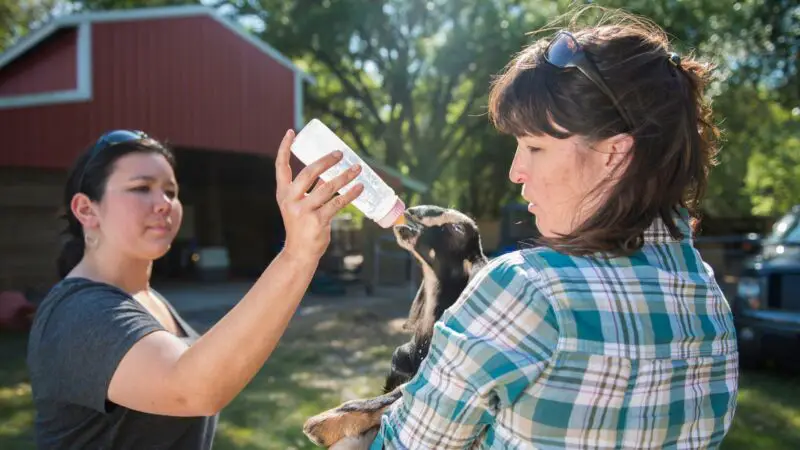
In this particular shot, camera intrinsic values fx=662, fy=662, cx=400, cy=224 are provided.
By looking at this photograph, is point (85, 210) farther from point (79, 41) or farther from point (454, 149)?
point (454, 149)

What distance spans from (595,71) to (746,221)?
24.7 metres

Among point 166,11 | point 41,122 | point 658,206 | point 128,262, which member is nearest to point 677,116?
point 658,206

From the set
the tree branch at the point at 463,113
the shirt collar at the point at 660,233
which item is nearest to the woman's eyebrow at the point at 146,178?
the shirt collar at the point at 660,233

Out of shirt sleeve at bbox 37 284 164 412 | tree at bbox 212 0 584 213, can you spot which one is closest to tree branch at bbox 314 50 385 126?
tree at bbox 212 0 584 213

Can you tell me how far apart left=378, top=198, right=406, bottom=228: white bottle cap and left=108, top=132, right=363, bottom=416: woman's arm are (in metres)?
0.28

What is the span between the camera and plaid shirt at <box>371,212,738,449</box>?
1005 mm

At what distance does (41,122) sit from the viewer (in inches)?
426

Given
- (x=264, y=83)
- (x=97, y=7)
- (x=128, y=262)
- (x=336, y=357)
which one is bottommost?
(x=336, y=357)

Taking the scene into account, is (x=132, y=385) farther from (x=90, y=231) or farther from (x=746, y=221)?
(x=746, y=221)

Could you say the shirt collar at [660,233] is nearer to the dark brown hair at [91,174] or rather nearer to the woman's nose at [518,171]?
the woman's nose at [518,171]

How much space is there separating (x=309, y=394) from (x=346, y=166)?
5.16 m

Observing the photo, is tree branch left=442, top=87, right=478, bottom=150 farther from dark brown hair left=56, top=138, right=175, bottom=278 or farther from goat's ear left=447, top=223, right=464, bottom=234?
goat's ear left=447, top=223, right=464, bottom=234

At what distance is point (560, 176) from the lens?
3.77ft

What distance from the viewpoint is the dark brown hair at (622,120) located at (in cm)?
111
